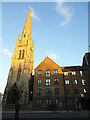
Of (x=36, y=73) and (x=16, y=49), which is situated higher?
(x=16, y=49)

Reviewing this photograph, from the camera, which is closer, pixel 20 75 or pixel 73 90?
pixel 73 90

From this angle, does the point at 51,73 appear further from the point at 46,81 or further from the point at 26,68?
the point at 26,68

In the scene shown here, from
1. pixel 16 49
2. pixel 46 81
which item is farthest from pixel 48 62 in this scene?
pixel 16 49

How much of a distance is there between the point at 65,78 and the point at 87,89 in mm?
7518

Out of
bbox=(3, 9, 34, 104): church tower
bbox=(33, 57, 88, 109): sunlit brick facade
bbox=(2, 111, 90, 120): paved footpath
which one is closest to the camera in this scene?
bbox=(2, 111, 90, 120): paved footpath

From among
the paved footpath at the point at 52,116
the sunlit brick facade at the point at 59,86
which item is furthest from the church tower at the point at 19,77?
the paved footpath at the point at 52,116

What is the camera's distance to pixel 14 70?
37.6 meters

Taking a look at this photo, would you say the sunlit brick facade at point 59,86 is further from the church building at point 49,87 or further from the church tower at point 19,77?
the church tower at point 19,77

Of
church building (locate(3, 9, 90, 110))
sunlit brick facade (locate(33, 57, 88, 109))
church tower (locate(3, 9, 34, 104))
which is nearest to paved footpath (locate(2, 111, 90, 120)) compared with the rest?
church building (locate(3, 9, 90, 110))

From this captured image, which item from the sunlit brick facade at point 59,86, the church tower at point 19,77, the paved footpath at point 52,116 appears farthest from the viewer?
the church tower at point 19,77

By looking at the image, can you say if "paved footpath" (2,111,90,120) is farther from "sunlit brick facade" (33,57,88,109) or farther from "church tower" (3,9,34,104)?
"church tower" (3,9,34,104)

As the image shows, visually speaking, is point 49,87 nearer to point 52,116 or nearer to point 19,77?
point 19,77

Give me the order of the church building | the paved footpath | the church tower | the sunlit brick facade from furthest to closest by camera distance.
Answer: the church tower
the sunlit brick facade
the church building
the paved footpath

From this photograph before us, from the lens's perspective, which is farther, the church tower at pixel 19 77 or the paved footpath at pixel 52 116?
the church tower at pixel 19 77
